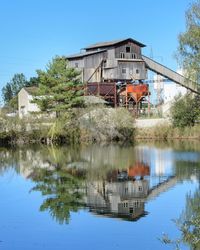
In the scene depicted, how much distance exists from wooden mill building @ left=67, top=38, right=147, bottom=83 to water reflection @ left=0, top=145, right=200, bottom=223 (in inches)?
1025

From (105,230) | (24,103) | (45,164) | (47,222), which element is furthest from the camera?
(24,103)

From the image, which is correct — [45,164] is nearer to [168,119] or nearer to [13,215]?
[13,215]

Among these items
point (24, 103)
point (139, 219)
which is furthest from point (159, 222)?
point (24, 103)

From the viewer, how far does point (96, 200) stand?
1944cm

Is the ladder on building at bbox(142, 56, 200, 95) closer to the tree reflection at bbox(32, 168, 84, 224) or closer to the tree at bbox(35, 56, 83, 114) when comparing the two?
the tree at bbox(35, 56, 83, 114)

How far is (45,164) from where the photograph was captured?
104ft

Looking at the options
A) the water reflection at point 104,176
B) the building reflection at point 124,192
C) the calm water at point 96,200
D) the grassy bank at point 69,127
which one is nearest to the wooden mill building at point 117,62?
the grassy bank at point 69,127

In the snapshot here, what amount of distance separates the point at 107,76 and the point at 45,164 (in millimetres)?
34705

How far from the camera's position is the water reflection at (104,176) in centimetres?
1836

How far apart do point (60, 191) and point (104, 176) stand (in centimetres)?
461

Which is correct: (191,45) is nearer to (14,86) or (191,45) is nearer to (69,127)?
(69,127)

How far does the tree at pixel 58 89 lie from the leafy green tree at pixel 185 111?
9.78 metres

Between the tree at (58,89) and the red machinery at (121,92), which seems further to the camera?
the red machinery at (121,92)

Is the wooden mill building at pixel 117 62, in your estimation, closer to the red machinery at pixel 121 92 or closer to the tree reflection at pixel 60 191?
the red machinery at pixel 121 92
